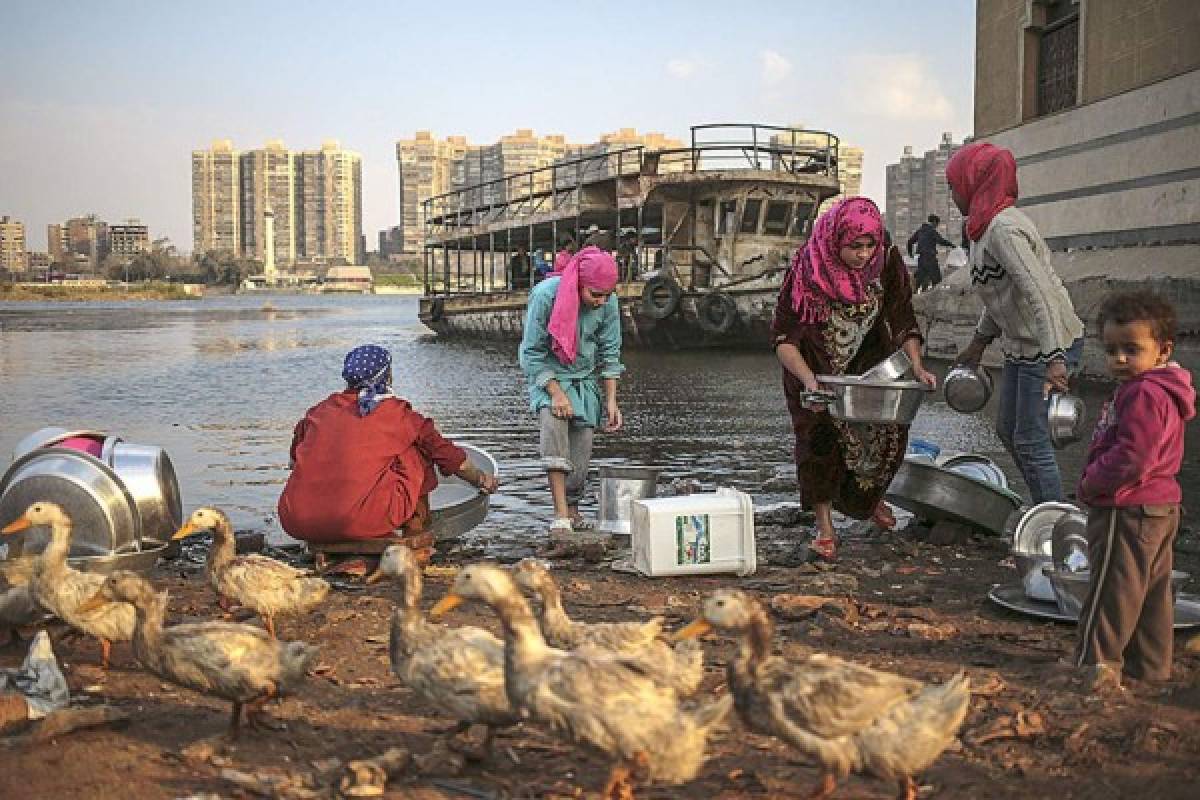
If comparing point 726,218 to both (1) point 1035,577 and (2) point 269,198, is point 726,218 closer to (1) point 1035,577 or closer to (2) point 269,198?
(1) point 1035,577

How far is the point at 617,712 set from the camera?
2938 mm

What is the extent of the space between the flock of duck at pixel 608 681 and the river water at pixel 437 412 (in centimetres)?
296

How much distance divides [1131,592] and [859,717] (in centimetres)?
148

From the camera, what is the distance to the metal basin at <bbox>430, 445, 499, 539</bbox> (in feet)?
21.0

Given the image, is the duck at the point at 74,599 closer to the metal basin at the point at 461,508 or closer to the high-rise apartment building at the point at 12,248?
the metal basin at the point at 461,508

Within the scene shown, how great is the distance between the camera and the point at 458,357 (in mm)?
27594

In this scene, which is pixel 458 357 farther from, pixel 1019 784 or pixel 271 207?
pixel 271 207

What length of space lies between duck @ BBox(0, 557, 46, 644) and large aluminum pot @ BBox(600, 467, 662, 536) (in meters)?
3.08

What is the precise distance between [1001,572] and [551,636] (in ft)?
9.14

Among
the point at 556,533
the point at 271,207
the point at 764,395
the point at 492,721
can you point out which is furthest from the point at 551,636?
the point at 271,207

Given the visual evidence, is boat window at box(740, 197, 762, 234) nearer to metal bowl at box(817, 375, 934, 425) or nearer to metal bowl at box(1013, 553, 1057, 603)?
metal bowl at box(817, 375, 934, 425)

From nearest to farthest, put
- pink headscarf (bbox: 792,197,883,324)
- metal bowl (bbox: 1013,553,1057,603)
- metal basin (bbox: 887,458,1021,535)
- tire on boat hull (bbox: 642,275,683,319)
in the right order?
1. metal bowl (bbox: 1013,553,1057,603)
2. pink headscarf (bbox: 792,197,883,324)
3. metal basin (bbox: 887,458,1021,535)
4. tire on boat hull (bbox: 642,275,683,319)

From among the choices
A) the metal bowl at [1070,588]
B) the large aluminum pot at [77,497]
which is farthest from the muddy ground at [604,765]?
the large aluminum pot at [77,497]

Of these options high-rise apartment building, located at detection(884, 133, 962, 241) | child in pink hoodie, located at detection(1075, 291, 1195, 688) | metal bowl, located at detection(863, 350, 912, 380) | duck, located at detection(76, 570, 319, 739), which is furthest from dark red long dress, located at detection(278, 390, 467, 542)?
high-rise apartment building, located at detection(884, 133, 962, 241)
